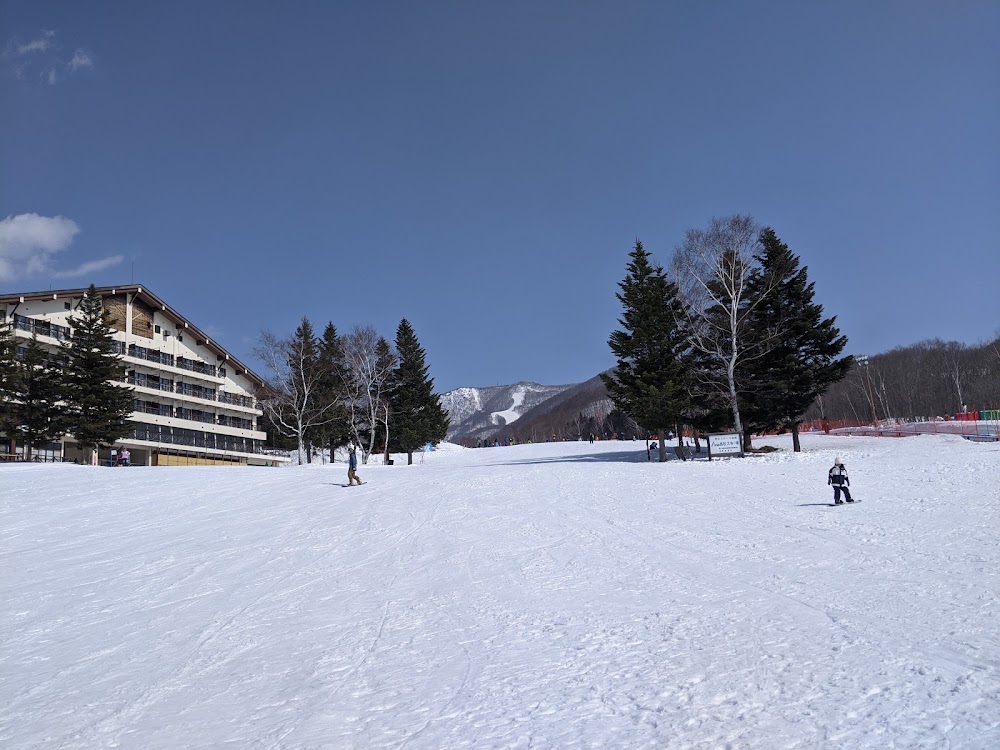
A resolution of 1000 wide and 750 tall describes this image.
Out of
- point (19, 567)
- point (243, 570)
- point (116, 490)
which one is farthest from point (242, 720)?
point (116, 490)

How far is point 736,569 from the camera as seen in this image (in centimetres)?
1155

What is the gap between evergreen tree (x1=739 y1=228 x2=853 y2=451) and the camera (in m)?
37.8

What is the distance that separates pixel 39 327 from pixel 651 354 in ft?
150

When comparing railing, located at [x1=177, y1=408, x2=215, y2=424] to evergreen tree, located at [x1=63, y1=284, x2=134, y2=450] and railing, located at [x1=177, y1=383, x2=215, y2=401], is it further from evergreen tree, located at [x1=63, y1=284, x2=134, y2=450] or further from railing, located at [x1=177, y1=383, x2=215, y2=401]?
evergreen tree, located at [x1=63, y1=284, x2=134, y2=450]

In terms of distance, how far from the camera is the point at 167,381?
6122cm

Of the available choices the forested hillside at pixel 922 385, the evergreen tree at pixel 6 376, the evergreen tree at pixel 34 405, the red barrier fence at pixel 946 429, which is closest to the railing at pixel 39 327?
the evergreen tree at pixel 34 405

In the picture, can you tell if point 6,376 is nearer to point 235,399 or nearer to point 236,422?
point 235,399

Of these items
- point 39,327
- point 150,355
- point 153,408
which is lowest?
point 153,408

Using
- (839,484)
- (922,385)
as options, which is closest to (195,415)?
(839,484)

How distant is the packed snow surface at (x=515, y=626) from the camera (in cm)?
612

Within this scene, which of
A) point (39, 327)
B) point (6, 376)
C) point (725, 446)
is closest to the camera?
point (725, 446)

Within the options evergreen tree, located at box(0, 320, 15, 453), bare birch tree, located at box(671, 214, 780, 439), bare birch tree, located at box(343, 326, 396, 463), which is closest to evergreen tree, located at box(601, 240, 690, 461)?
bare birch tree, located at box(671, 214, 780, 439)

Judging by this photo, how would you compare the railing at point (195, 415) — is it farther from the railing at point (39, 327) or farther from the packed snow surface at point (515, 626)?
the packed snow surface at point (515, 626)

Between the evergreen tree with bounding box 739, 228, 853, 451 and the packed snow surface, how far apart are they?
1839cm
